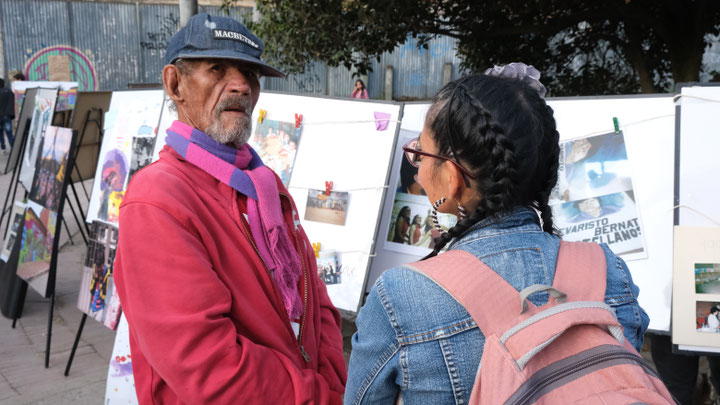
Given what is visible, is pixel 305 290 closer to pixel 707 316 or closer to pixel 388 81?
pixel 707 316

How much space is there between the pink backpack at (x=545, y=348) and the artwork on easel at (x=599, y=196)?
6.64 feet

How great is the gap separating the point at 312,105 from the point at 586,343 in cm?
296

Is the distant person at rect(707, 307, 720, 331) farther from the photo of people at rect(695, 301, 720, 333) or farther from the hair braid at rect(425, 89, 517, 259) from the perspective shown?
the hair braid at rect(425, 89, 517, 259)

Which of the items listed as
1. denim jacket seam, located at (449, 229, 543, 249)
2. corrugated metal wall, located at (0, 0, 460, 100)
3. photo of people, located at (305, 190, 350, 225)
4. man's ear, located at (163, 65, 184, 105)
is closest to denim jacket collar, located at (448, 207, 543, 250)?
denim jacket seam, located at (449, 229, 543, 249)

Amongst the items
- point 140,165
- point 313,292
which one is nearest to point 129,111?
point 140,165

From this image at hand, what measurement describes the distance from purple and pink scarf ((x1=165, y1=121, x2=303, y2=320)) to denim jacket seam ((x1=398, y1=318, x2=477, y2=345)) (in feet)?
2.43

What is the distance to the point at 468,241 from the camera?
1086mm

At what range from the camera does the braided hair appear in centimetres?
105

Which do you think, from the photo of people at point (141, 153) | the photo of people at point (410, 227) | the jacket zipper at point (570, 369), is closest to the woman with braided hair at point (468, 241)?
the jacket zipper at point (570, 369)

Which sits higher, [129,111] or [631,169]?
[129,111]

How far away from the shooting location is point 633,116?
9.43 ft

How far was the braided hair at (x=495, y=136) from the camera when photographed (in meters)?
1.05

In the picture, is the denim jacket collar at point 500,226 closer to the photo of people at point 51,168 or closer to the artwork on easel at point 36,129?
the photo of people at point 51,168

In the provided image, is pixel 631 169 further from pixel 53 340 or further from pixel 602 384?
pixel 53 340
